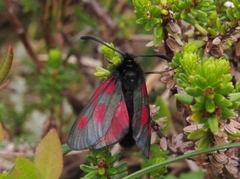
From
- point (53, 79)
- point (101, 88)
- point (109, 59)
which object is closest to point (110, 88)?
point (101, 88)

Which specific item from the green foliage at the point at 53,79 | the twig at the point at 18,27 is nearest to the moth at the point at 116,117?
the green foliage at the point at 53,79

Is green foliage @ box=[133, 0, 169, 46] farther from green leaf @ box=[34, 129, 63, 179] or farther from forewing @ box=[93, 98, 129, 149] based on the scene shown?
green leaf @ box=[34, 129, 63, 179]

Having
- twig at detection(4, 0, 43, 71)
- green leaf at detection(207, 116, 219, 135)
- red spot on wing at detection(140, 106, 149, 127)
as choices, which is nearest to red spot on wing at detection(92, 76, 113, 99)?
red spot on wing at detection(140, 106, 149, 127)

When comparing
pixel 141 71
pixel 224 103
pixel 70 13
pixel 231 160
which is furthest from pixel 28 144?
pixel 70 13

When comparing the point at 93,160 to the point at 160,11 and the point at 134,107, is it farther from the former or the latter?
the point at 160,11

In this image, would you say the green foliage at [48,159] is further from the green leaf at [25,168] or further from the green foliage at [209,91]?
the green foliage at [209,91]

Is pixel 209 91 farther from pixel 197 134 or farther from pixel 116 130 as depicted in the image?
pixel 116 130
